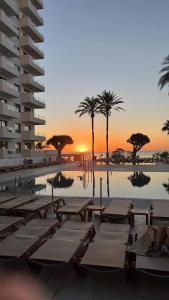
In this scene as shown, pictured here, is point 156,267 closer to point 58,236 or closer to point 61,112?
point 58,236

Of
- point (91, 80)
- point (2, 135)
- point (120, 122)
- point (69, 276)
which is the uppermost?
point (91, 80)

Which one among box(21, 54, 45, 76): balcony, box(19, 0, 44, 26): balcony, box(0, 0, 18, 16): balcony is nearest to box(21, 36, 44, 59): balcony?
box(21, 54, 45, 76): balcony

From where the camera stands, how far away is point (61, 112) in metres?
54.7

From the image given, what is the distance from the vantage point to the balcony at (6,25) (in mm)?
33859

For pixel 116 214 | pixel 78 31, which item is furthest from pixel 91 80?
pixel 116 214

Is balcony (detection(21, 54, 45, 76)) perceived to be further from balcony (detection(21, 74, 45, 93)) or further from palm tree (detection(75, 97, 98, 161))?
palm tree (detection(75, 97, 98, 161))

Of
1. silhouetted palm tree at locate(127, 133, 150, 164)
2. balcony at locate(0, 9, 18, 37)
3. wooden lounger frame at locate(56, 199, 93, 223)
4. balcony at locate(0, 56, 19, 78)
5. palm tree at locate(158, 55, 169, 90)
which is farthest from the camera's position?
silhouetted palm tree at locate(127, 133, 150, 164)

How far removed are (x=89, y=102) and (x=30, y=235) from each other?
Answer: 39.8 meters

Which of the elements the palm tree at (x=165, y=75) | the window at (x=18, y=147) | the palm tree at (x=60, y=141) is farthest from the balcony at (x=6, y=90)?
the palm tree at (x=60, y=141)

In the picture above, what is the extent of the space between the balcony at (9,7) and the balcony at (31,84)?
26.3ft

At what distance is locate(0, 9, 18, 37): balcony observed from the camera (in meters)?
33.9

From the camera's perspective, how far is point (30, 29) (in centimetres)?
4216

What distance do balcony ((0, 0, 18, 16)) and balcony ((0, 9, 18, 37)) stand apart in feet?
7.15

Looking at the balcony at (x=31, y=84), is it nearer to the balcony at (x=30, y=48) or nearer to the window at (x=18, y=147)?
the balcony at (x=30, y=48)
